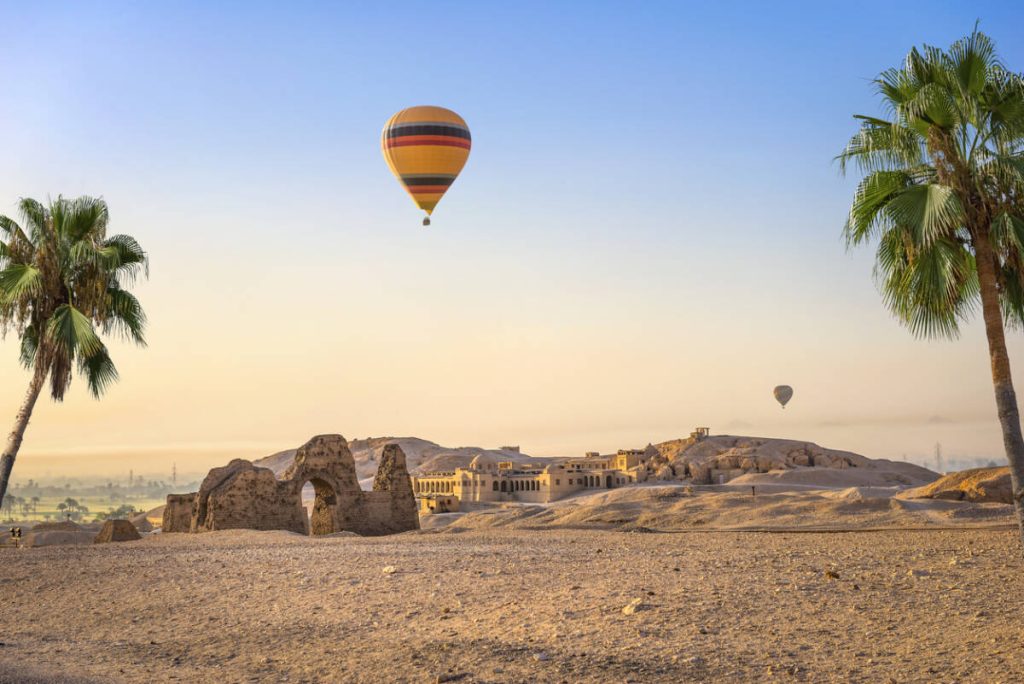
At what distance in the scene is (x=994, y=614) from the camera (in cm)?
1212

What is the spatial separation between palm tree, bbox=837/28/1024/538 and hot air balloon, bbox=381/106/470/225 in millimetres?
21191

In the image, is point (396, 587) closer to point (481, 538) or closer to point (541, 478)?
point (481, 538)

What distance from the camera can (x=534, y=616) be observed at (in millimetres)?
12195

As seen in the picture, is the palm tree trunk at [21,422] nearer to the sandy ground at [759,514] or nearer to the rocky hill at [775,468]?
the sandy ground at [759,514]

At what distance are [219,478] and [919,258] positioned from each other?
74.2ft

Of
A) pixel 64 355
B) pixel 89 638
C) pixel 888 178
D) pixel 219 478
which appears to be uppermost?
pixel 888 178

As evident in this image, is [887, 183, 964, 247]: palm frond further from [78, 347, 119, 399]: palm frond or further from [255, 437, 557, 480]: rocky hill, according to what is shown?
[255, 437, 557, 480]: rocky hill

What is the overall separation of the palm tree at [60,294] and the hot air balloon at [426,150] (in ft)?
43.6

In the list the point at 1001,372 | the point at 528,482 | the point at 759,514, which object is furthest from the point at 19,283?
the point at 528,482

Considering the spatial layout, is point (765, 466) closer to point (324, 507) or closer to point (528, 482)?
point (528, 482)

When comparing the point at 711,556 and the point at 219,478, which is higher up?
the point at 219,478

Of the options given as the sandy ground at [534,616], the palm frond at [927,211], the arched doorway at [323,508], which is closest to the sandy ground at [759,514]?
the arched doorway at [323,508]

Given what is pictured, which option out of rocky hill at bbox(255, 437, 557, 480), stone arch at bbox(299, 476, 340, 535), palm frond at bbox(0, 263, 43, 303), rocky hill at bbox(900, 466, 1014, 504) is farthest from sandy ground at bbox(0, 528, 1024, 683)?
rocky hill at bbox(255, 437, 557, 480)

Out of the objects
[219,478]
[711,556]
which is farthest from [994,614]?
[219,478]
